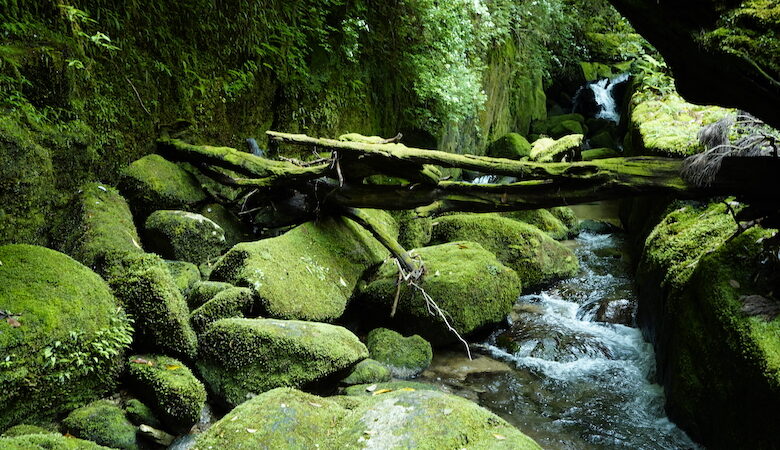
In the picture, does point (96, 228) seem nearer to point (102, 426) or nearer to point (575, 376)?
point (102, 426)

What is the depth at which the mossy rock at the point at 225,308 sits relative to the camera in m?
4.22

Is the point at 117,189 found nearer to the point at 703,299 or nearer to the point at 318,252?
the point at 318,252

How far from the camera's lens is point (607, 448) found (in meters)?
4.31

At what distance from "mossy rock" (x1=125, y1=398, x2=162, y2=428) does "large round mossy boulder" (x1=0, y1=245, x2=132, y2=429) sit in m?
0.27

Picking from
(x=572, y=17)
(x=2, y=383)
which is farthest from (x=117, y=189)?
(x=572, y=17)

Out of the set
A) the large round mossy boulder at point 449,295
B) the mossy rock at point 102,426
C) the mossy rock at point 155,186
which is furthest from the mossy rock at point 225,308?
the mossy rock at point 155,186

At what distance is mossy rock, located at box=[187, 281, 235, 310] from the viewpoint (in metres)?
4.67

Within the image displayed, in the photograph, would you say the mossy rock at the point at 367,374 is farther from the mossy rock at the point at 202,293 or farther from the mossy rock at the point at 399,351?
the mossy rock at the point at 202,293

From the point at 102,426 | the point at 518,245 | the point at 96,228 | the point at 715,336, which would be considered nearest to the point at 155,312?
the point at 102,426

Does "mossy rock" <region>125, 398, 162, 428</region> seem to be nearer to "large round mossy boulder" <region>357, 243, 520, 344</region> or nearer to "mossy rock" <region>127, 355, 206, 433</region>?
"mossy rock" <region>127, 355, 206, 433</region>

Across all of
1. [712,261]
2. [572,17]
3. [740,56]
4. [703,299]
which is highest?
[572,17]

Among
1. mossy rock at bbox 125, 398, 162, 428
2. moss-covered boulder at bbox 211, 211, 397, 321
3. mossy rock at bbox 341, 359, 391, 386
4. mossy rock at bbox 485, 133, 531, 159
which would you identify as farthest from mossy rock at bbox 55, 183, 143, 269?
mossy rock at bbox 485, 133, 531, 159

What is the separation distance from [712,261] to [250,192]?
5356 millimetres

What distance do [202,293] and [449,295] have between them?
2.98 metres
